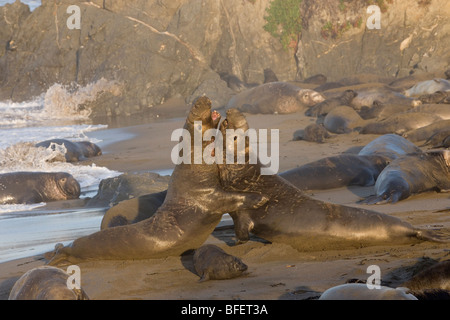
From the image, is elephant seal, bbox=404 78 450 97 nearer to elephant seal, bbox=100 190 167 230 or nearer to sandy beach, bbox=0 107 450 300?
sandy beach, bbox=0 107 450 300

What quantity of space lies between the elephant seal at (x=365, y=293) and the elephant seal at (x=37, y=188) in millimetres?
7199

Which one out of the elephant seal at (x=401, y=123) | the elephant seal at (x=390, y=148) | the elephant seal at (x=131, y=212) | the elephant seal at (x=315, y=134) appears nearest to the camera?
the elephant seal at (x=131, y=212)

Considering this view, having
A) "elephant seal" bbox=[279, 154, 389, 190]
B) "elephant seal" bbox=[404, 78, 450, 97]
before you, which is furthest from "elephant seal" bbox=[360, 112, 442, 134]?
"elephant seal" bbox=[404, 78, 450, 97]

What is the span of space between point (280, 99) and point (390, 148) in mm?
7619

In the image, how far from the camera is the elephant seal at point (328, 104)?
16.0 meters

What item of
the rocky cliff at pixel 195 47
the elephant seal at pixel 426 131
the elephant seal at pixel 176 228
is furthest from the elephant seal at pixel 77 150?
the elephant seal at pixel 176 228

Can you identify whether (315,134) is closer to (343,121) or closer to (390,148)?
(343,121)

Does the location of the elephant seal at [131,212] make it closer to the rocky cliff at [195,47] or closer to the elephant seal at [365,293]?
the elephant seal at [365,293]

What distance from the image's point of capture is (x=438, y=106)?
13.7 meters

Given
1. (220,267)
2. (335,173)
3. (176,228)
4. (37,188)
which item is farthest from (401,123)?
(220,267)

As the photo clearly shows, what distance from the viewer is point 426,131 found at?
11.6 m

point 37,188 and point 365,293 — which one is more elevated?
point 365,293
